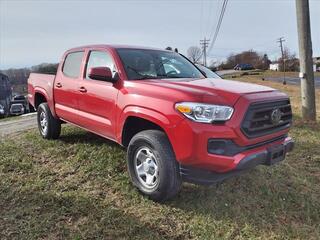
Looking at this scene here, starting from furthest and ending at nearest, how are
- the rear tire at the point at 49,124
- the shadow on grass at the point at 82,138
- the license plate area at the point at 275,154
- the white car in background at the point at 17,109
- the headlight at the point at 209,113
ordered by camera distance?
1. the white car in background at the point at 17,109
2. the rear tire at the point at 49,124
3. the shadow on grass at the point at 82,138
4. the license plate area at the point at 275,154
5. the headlight at the point at 209,113

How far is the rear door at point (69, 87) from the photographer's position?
565 cm

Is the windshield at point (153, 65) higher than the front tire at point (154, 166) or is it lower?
higher

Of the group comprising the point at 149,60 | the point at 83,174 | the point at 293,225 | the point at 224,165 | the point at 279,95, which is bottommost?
the point at 293,225

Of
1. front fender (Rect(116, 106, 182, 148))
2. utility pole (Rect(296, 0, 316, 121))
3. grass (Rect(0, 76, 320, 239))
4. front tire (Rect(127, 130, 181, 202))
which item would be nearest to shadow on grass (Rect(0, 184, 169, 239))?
grass (Rect(0, 76, 320, 239))

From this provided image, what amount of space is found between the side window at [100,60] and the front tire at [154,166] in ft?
3.90

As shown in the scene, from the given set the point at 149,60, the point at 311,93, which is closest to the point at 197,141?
the point at 149,60

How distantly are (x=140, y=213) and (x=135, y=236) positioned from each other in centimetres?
43

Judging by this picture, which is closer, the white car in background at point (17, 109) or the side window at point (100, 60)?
the side window at point (100, 60)

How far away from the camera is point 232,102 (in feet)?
12.2

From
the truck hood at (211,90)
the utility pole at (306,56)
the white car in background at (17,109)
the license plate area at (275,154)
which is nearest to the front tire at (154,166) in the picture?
the truck hood at (211,90)

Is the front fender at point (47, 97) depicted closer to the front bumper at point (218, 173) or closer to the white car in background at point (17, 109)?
the front bumper at point (218, 173)

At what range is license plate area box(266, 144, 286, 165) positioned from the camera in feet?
13.1

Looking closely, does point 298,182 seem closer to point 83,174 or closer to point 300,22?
point 83,174

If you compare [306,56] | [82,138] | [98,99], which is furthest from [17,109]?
[98,99]
